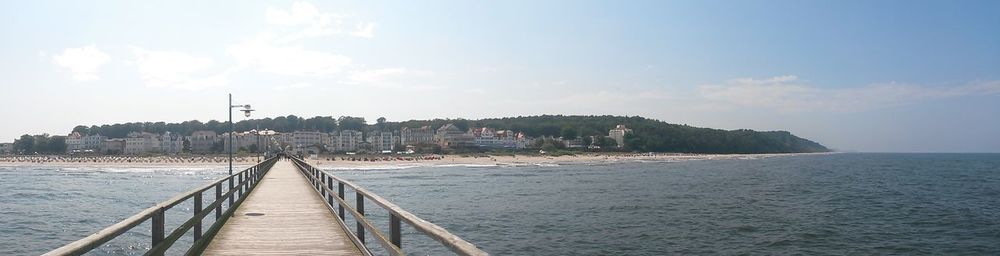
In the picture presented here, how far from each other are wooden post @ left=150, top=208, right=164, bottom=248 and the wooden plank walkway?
2.04 metres

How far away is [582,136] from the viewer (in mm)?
188500

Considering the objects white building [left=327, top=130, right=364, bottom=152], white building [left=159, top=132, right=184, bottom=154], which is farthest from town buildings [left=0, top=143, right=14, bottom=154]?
white building [left=327, top=130, right=364, bottom=152]

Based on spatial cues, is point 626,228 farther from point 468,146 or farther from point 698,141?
point 698,141

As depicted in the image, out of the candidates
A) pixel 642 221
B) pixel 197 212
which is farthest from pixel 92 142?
Result: pixel 197 212

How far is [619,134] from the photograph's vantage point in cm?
18550

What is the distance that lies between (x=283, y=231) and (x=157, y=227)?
406 cm

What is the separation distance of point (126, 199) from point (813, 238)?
29.2 m

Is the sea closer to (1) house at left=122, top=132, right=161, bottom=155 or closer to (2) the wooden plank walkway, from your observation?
(2) the wooden plank walkway

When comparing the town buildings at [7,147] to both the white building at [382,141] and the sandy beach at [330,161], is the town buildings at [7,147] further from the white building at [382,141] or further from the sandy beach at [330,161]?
the white building at [382,141]

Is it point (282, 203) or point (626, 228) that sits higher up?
point (282, 203)

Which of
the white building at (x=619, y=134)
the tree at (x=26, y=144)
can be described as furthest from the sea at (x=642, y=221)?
the tree at (x=26, y=144)

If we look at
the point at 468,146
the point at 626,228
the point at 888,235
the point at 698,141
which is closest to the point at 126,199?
the point at 626,228

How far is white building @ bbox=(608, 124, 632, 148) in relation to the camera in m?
181

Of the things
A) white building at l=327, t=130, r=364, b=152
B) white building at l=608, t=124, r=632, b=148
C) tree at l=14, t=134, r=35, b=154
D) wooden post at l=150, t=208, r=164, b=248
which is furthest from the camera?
white building at l=327, t=130, r=364, b=152
